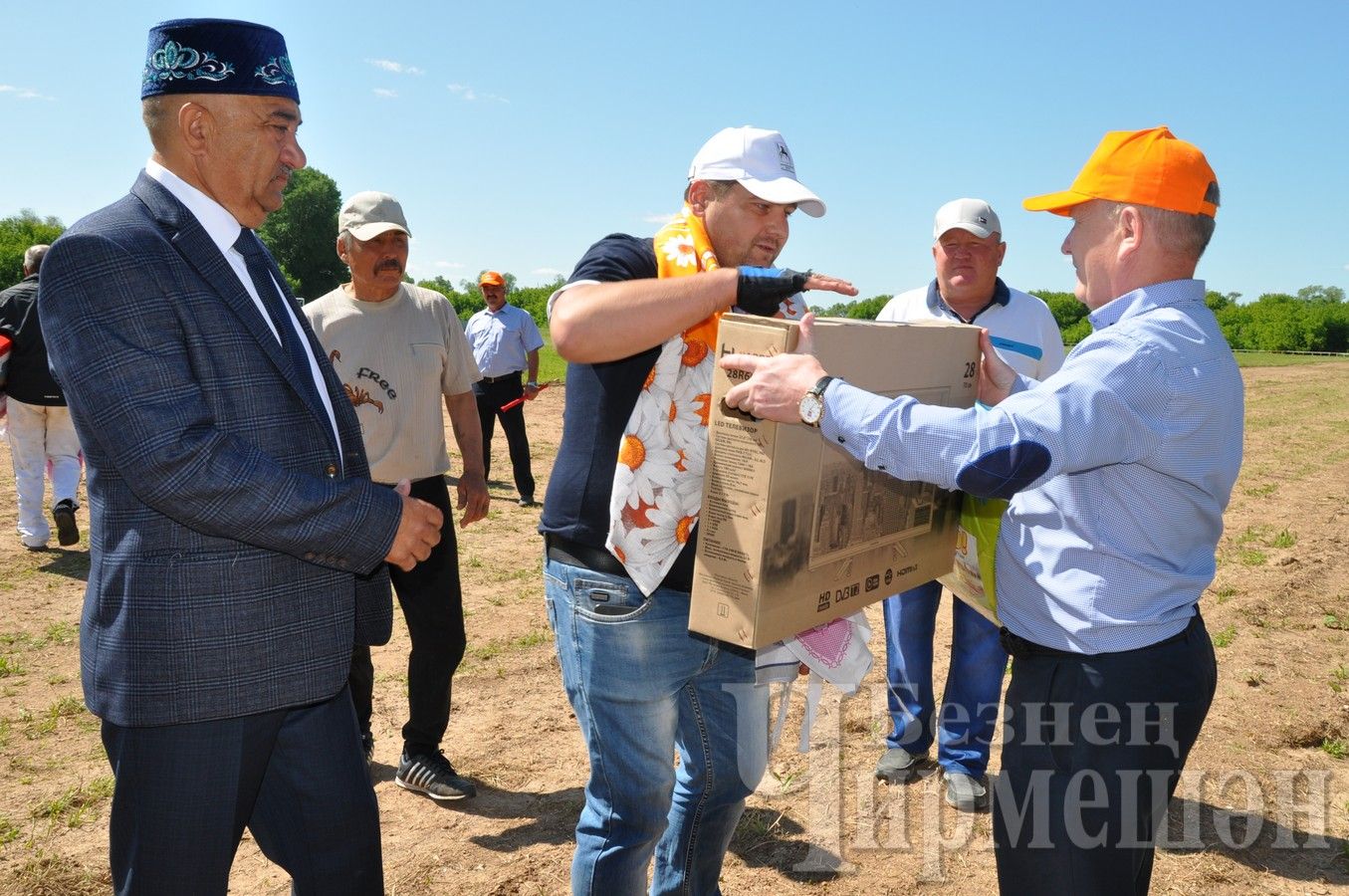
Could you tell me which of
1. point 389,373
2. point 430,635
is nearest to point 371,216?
point 389,373

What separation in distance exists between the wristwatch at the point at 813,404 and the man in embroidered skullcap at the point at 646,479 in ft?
1.14

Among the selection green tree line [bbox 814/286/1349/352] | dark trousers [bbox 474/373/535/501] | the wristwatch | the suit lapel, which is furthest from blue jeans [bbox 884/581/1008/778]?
green tree line [bbox 814/286/1349/352]

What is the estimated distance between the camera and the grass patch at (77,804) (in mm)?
3682

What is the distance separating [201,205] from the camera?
205 centimetres

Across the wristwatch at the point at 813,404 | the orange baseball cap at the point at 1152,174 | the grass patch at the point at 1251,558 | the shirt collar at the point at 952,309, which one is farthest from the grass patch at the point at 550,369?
the wristwatch at the point at 813,404

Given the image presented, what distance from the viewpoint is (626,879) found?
2422mm

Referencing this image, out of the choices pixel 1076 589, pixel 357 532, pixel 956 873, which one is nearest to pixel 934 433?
pixel 1076 589

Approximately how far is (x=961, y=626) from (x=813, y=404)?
269 cm

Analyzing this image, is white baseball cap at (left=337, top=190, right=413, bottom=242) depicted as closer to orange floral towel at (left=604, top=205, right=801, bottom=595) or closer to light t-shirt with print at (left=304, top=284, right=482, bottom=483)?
light t-shirt with print at (left=304, top=284, right=482, bottom=483)

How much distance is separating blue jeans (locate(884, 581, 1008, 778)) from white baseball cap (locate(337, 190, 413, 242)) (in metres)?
2.68

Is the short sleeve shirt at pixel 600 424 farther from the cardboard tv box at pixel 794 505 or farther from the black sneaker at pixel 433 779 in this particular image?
the black sneaker at pixel 433 779

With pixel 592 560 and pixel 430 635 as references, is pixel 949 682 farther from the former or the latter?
pixel 592 560

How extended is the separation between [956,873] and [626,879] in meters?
1.73

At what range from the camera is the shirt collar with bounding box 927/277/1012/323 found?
4496 millimetres
